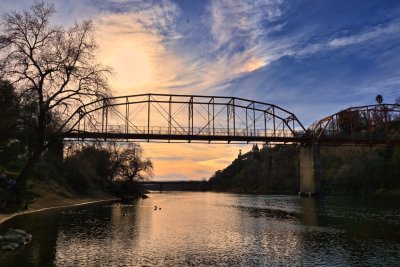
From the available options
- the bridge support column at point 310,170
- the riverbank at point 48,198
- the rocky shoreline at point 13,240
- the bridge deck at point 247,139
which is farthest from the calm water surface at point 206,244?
the bridge support column at point 310,170

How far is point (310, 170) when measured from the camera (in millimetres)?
106938

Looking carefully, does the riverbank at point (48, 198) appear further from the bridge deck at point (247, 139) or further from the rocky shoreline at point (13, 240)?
the bridge deck at point (247, 139)

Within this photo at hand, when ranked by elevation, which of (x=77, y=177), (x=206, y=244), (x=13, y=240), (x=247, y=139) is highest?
(x=247, y=139)

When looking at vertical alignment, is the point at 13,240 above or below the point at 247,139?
below

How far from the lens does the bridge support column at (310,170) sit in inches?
4117

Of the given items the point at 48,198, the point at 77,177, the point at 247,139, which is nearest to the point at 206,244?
the point at 48,198

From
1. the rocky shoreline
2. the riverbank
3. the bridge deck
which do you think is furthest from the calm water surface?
the bridge deck

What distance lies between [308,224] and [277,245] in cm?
1342

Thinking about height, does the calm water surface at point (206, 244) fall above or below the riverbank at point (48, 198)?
below

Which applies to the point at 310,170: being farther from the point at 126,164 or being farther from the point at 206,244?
the point at 206,244

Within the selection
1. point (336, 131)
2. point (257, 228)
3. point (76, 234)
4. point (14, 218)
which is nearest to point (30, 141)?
point (14, 218)

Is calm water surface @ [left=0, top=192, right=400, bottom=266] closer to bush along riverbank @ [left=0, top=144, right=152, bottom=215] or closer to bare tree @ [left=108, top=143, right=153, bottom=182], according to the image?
bush along riverbank @ [left=0, top=144, right=152, bottom=215]

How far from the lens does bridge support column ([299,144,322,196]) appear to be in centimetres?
10457

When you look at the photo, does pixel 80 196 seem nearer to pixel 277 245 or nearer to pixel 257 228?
pixel 257 228
